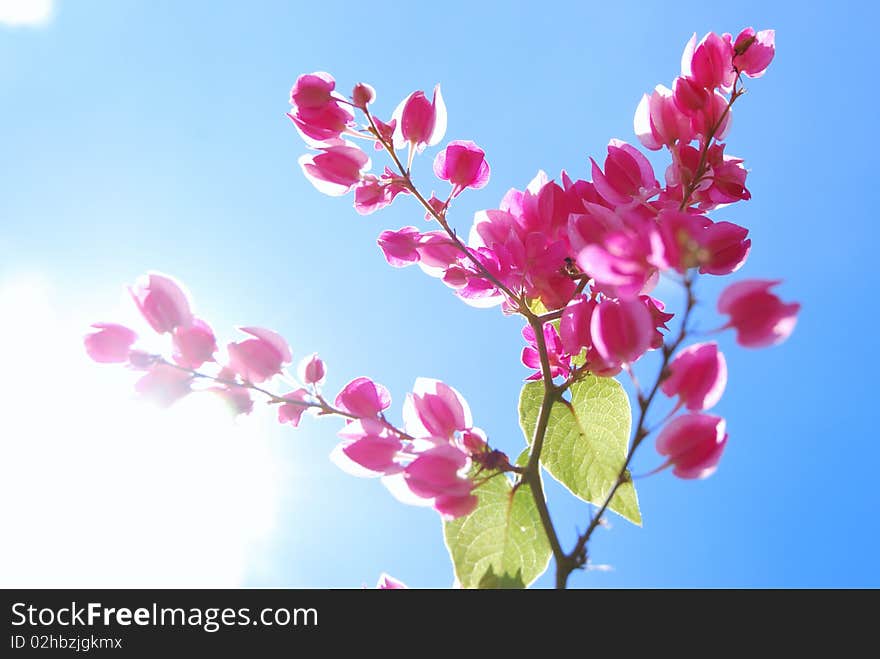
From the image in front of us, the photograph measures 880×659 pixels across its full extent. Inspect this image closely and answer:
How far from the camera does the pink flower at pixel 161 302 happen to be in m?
0.57

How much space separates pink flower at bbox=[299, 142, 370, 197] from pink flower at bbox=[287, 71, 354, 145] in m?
0.02

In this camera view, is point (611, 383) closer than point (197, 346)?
No

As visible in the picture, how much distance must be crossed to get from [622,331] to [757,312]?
0.09 meters

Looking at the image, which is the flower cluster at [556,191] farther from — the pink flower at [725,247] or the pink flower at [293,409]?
the pink flower at [293,409]

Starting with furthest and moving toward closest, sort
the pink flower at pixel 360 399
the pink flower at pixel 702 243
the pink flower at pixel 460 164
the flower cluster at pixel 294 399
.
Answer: the pink flower at pixel 460 164, the pink flower at pixel 360 399, the flower cluster at pixel 294 399, the pink flower at pixel 702 243

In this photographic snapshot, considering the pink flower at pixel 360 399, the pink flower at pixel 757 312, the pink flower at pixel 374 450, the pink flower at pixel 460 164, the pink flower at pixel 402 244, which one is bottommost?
the pink flower at pixel 757 312

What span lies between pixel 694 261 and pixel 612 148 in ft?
1.02

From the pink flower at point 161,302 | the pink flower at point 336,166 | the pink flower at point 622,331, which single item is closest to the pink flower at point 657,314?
the pink flower at point 622,331

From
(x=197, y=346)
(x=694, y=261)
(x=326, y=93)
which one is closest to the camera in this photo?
(x=694, y=261)

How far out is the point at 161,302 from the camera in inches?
22.5

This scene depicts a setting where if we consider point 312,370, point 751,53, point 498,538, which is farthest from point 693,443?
point 751,53
